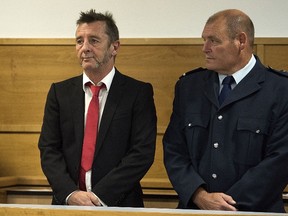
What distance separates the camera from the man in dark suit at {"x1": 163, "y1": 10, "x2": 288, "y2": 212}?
2.55 metres

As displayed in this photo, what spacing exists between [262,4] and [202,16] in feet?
1.13

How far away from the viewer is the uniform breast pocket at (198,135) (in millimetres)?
2713

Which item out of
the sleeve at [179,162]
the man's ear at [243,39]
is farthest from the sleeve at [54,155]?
the man's ear at [243,39]

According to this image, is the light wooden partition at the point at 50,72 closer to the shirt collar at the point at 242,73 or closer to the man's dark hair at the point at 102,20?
the man's dark hair at the point at 102,20

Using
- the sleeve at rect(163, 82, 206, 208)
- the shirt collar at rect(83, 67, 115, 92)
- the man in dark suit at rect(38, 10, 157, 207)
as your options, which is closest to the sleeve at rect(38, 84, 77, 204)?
the man in dark suit at rect(38, 10, 157, 207)

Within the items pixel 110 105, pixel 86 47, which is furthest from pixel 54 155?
pixel 86 47

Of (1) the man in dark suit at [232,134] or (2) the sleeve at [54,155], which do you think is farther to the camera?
(2) the sleeve at [54,155]

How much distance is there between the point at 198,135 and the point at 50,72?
1285 mm

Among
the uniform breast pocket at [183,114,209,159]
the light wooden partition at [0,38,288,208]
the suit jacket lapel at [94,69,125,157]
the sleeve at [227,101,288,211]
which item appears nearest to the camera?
the sleeve at [227,101,288,211]

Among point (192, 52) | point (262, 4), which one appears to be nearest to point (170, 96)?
point (192, 52)

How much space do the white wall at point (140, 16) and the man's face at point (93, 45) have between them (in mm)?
793

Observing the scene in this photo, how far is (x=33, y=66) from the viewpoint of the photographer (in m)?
3.70

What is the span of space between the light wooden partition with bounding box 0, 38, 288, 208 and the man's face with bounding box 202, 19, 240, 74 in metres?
0.84

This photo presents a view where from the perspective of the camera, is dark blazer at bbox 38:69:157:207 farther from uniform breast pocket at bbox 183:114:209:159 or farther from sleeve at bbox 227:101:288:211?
sleeve at bbox 227:101:288:211
